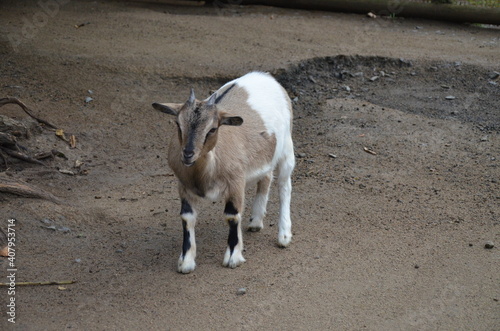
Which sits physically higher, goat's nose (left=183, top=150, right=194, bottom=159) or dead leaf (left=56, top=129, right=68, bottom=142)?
goat's nose (left=183, top=150, right=194, bottom=159)

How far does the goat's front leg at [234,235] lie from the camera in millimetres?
5438

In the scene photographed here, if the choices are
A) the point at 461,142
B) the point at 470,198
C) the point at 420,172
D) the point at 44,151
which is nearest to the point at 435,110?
the point at 461,142

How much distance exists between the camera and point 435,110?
8906 mm

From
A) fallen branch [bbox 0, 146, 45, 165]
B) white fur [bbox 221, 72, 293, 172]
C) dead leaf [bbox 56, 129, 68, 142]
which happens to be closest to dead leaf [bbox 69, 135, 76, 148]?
dead leaf [bbox 56, 129, 68, 142]

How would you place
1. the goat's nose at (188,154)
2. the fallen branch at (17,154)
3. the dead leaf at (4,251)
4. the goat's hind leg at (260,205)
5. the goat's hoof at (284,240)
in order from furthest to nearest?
1. the fallen branch at (17,154)
2. the goat's hind leg at (260,205)
3. the goat's hoof at (284,240)
4. the dead leaf at (4,251)
5. the goat's nose at (188,154)

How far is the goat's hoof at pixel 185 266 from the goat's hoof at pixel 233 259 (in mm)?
282

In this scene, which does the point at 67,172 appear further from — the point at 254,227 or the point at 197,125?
the point at 197,125

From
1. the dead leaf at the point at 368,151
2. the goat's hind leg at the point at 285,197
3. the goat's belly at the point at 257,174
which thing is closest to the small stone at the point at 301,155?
the dead leaf at the point at 368,151

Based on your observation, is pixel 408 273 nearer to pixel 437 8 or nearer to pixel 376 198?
pixel 376 198

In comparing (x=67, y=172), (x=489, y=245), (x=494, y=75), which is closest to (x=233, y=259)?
(x=489, y=245)

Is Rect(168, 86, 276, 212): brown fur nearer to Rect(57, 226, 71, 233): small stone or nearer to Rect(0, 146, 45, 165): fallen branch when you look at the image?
Rect(57, 226, 71, 233): small stone

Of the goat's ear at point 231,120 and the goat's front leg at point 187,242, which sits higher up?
the goat's ear at point 231,120

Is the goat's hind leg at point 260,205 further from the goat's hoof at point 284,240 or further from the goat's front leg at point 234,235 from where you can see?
the goat's front leg at point 234,235

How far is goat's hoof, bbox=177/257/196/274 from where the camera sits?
534cm
